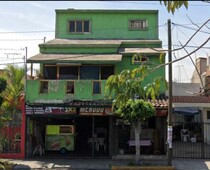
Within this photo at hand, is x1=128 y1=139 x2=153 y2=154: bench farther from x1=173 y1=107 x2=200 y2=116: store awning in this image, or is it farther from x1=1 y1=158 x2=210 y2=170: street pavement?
x1=173 y1=107 x2=200 y2=116: store awning

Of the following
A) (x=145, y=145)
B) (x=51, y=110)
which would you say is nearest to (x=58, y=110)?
(x=51, y=110)

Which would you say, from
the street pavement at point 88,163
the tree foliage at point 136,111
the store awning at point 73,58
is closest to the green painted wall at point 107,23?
the store awning at point 73,58

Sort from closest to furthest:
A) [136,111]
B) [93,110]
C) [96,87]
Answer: [136,111] < [93,110] < [96,87]

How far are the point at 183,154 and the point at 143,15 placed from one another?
994cm

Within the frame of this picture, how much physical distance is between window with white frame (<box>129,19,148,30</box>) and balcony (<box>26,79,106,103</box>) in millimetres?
6552

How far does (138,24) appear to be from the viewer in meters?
29.3

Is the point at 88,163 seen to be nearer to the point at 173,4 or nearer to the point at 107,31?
the point at 107,31

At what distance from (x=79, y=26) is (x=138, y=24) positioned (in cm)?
398

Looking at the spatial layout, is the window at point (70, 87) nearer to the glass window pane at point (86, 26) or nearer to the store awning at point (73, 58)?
the store awning at point (73, 58)

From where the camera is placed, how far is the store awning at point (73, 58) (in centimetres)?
2434

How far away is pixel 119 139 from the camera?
979 inches

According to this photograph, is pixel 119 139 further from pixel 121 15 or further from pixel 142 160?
pixel 121 15

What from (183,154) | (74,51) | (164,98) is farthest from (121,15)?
(183,154)

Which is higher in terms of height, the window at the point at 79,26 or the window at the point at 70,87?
the window at the point at 79,26
